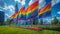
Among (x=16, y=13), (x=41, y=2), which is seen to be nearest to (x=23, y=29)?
(x=16, y=13)

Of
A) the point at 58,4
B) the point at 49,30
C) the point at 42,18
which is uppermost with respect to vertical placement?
the point at 58,4

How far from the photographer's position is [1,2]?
5590mm

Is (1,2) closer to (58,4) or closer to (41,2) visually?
(41,2)

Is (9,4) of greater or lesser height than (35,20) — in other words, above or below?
above

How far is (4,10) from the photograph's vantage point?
5543 millimetres

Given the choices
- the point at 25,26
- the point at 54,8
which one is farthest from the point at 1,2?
the point at 54,8

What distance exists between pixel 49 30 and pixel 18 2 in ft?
3.76

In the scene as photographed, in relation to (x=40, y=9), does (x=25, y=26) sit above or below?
below

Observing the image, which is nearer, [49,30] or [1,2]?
[49,30]

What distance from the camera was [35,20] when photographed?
5.37 meters

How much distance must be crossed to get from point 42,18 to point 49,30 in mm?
382

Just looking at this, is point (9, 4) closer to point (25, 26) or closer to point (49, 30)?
point (25, 26)

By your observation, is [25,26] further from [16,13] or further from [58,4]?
[58,4]

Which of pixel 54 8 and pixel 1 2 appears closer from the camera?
pixel 54 8
